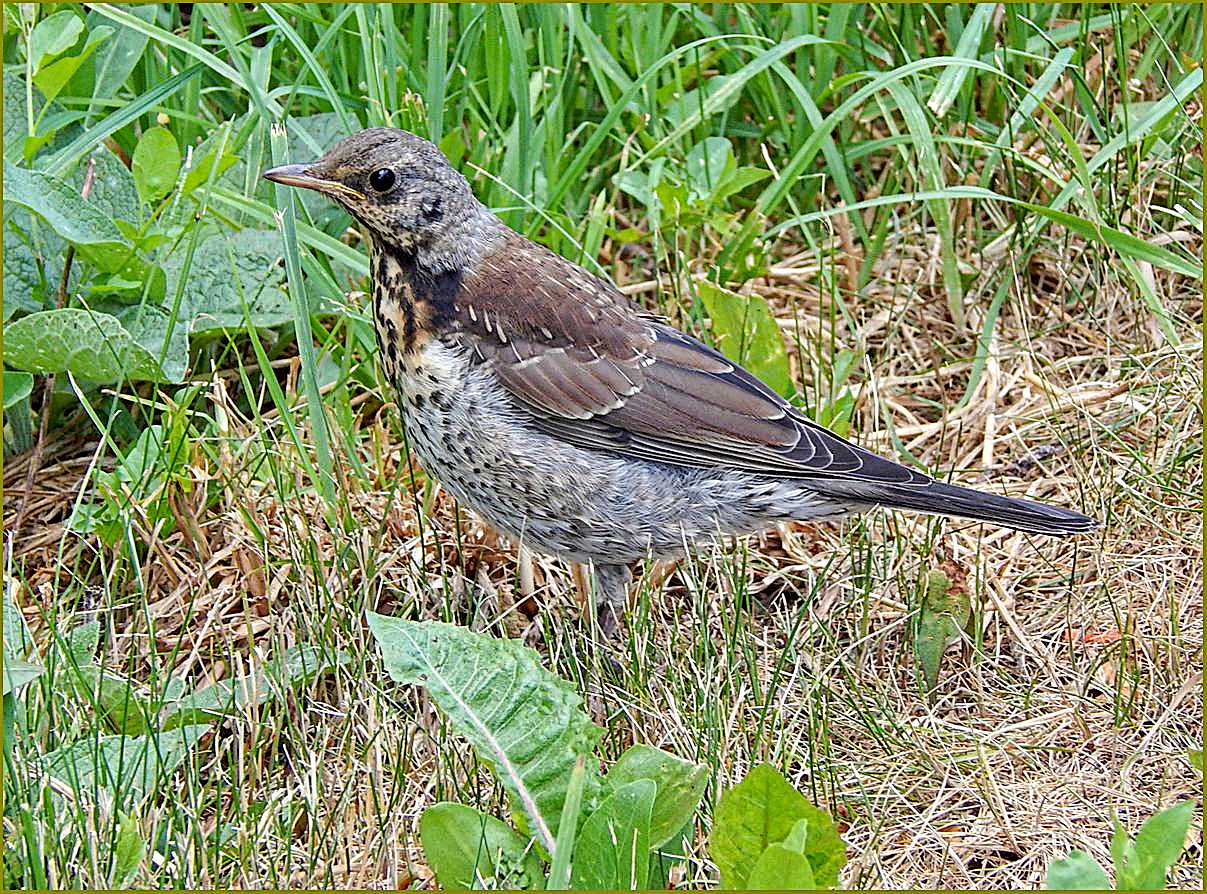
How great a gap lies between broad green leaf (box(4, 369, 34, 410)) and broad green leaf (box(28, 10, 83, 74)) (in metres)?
0.79

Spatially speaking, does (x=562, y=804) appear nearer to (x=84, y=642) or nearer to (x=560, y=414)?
(x=560, y=414)

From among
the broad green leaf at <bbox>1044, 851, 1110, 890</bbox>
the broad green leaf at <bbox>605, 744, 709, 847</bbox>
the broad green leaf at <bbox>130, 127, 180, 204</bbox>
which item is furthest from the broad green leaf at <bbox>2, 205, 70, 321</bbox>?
the broad green leaf at <bbox>1044, 851, 1110, 890</bbox>

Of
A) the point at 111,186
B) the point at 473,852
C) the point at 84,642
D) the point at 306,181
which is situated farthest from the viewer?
the point at 111,186

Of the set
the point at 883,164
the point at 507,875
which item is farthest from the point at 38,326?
the point at 883,164

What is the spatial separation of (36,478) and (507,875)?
2.01 m

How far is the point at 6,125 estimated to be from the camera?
4277 mm

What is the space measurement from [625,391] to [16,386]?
5.18ft

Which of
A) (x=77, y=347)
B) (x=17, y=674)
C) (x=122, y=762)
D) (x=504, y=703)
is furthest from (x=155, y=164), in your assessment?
(x=504, y=703)

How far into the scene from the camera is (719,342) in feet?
14.2

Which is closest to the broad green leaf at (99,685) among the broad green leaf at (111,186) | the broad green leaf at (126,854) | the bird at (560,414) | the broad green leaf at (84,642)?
the broad green leaf at (84,642)

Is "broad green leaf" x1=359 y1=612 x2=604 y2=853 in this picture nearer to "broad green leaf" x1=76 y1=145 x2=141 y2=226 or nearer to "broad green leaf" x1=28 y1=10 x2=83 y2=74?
"broad green leaf" x1=76 y1=145 x2=141 y2=226

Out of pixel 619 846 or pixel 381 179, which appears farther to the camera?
pixel 381 179

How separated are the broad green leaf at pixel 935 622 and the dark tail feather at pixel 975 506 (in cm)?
22

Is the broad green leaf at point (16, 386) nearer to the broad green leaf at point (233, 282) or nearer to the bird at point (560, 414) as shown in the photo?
the broad green leaf at point (233, 282)
